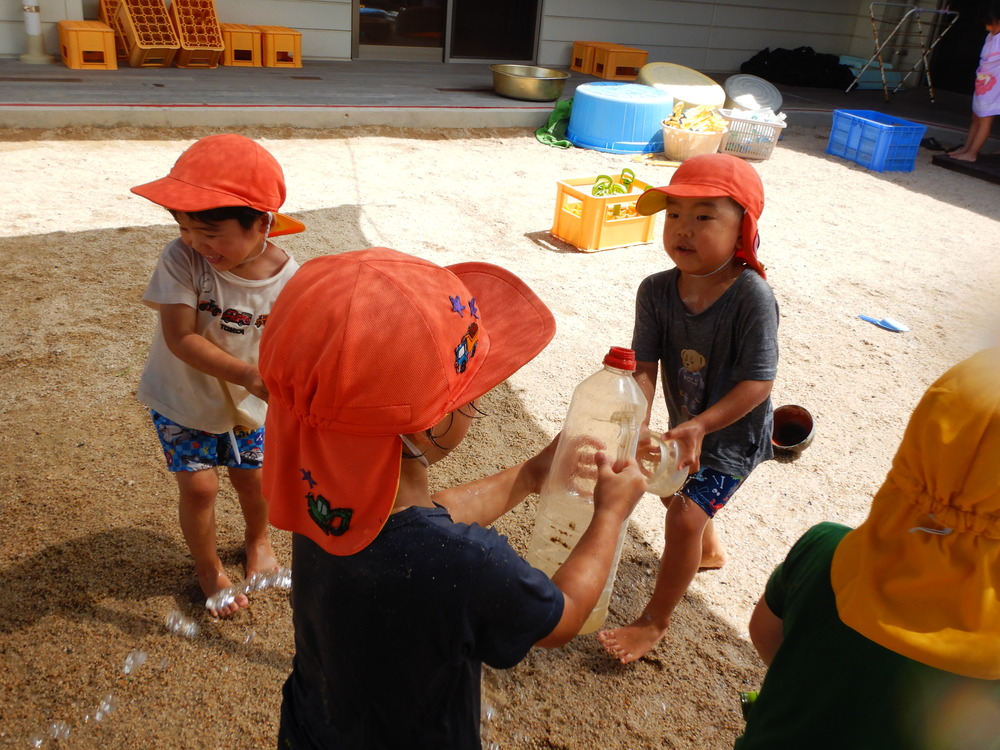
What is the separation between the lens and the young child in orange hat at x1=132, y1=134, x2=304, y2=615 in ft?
6.89

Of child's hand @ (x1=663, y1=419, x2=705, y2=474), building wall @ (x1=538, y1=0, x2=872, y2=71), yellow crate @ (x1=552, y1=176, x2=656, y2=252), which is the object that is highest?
building wall @ (x1=538, y1=0, x2=872, y2=71)

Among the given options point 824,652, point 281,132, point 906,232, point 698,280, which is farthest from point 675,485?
point 281,132

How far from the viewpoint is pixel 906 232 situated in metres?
7.26

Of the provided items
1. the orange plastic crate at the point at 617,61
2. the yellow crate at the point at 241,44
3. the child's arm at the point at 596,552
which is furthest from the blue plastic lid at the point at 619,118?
the child's arm at the point at 596,552

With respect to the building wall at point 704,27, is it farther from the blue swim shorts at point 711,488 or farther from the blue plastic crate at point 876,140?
the blue swim shorts at point 711,488

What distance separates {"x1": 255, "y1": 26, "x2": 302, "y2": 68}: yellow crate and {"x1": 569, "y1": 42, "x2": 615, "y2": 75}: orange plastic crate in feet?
14.2

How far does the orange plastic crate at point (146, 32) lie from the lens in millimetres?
9141

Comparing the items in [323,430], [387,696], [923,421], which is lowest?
[387,696]

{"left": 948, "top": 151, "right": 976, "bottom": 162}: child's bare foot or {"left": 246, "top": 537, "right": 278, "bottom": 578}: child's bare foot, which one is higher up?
{"left": 948, "top": 151, "right": 976, "bottom": 162}: child's bare foot

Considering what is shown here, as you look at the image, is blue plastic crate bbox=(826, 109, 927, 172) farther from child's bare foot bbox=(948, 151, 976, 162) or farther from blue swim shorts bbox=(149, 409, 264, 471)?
blue swim shorts bbox=(149, 409, 264, 471)

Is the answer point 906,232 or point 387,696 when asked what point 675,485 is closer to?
point 387,696

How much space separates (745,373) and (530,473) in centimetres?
80

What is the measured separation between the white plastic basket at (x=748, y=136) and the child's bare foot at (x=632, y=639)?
7.62m

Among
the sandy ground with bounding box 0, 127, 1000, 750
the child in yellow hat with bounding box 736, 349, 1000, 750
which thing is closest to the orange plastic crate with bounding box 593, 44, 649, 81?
the sandy ground with bounding box 0, 127, 1000, 750
